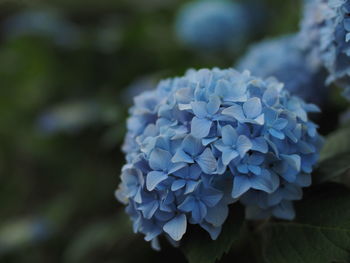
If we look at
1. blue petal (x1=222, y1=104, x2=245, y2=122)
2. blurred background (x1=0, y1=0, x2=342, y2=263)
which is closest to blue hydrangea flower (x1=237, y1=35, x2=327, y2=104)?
blurred background (x1=0, y1=0, x2=342, y2=263)

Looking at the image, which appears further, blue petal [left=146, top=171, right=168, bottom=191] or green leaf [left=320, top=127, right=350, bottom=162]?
green leaf [left=320, top=127, right=350, bottom=162]

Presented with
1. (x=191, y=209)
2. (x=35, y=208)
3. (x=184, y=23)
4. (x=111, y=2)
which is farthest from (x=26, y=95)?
(x=191, y=209)

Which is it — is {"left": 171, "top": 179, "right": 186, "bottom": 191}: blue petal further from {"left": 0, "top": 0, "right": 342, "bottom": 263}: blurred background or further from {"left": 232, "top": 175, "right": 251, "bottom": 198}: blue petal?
{"left": 0, "top": 0, "right": 342, "bottom": 263}: blurred background

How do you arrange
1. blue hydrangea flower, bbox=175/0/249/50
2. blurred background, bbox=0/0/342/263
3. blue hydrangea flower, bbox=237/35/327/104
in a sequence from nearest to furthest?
blue hydrangea flower, bbox=237/35/327/104 → blurred background, bbox=0/0/342/263 → blue hydrangea flower, bbox=175/0/249/50

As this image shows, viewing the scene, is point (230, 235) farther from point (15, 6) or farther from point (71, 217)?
point (15, 6)

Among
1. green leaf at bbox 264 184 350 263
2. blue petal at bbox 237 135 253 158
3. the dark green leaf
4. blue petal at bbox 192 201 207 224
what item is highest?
blue petal at bbox 237 135 253 158

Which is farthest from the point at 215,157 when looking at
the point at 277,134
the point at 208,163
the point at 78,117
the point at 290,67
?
the point at 78,117

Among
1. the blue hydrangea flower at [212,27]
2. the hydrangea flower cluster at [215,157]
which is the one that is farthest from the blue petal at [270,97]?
the blue hydrangea flower at [212,27]

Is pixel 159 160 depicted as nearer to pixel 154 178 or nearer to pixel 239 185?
pixel 154 178
